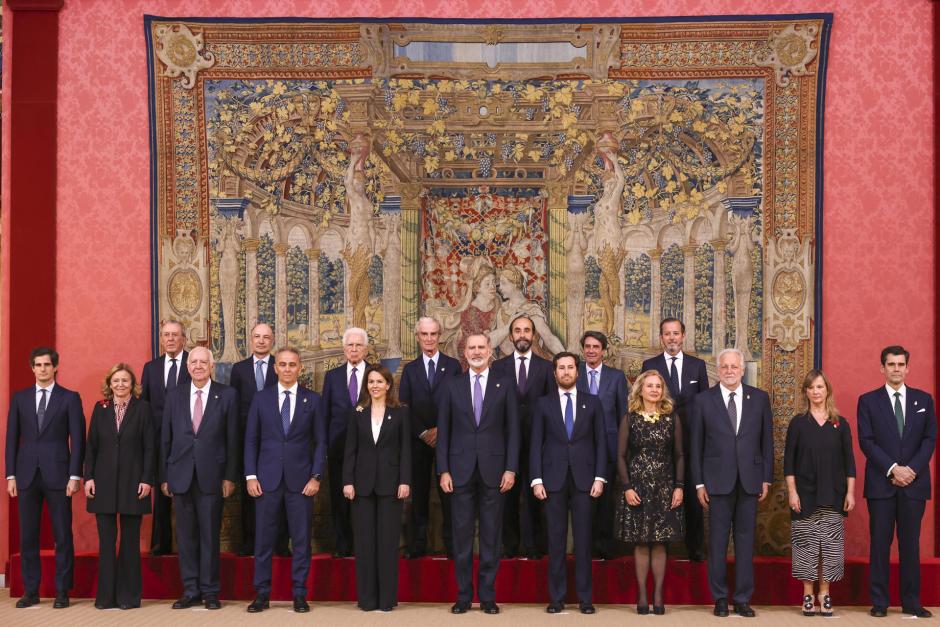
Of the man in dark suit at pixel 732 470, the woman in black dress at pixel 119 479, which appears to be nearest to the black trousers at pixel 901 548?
the man in dark suit at pixel 732 470

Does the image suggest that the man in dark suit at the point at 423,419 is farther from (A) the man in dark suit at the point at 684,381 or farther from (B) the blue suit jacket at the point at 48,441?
(B) the blue suit jacket at the point at 48,441

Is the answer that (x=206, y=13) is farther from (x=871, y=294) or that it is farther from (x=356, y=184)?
(x=871, y=294)

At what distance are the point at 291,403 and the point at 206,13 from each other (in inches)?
111

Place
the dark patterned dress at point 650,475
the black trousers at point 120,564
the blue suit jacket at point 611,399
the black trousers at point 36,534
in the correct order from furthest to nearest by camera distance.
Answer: the blue suit jacket at point 611,399, the black trousers at point 36,534, the black trousers at point 120,564, the dark patterned dress at point 650,475

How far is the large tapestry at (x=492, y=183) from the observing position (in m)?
7.12

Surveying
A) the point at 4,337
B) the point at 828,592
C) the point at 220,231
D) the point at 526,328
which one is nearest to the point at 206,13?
the point at 220,231

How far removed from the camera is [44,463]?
20.9 ft

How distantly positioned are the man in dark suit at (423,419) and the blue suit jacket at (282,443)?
2.09 feet

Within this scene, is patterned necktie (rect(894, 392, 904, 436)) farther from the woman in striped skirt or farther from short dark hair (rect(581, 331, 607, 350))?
short dark hair (rect(581, 331, 607, 350))

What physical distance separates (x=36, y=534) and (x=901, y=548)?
196 inches

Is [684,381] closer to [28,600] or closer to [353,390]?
[353,390]

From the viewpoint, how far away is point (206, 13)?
729 centimetres

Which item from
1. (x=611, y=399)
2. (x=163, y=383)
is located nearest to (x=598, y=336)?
(x=611, y=399)

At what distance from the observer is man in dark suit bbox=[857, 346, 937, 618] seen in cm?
612
